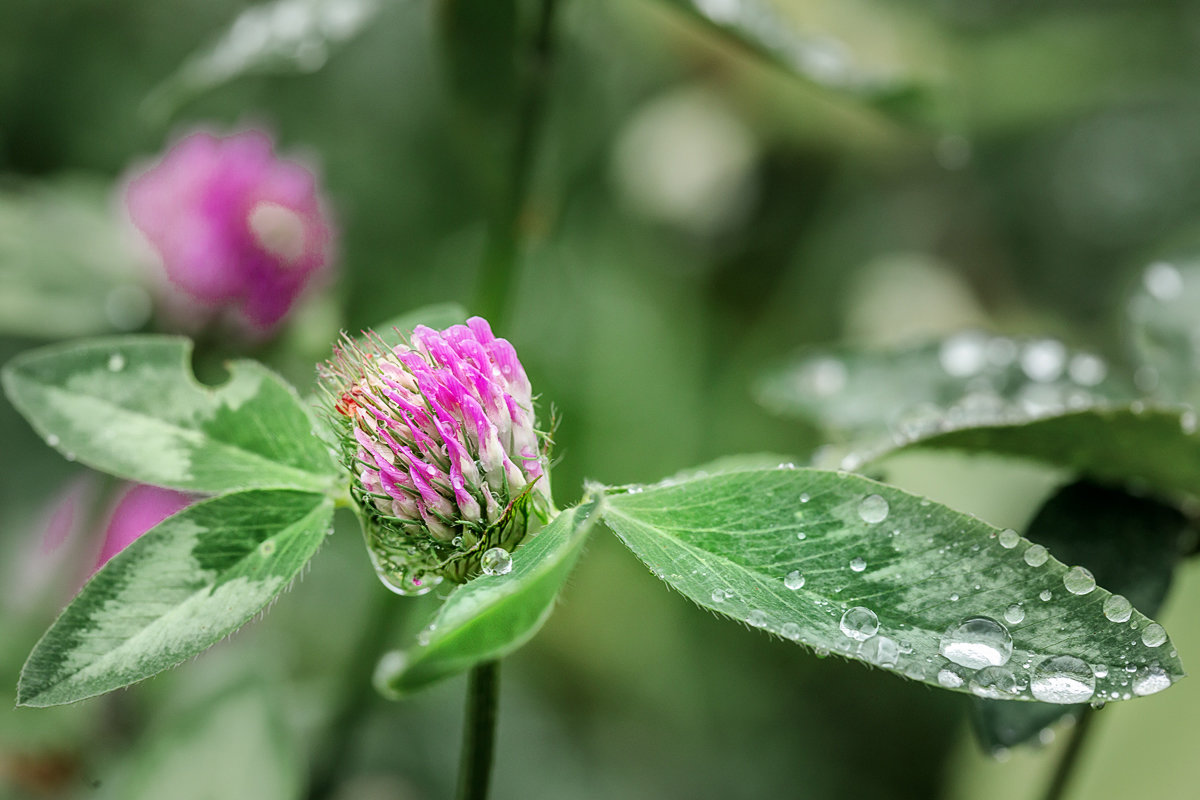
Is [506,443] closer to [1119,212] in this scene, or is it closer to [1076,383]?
[1076,383]

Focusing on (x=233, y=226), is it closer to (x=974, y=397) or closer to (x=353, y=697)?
(x=353, y=697)

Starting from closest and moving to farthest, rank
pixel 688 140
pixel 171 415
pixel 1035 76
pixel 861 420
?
pixel 171 415 → pixel 861 420 → pixel 688 140 → pixel 1035 76

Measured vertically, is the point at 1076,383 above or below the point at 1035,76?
below

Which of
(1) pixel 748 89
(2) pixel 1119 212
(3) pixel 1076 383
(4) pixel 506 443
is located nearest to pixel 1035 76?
(2) pixel 1119 212

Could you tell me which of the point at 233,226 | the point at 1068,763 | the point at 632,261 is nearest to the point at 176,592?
the point at 1068,763

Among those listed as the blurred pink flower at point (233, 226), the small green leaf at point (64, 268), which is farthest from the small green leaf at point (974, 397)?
the small green leaf at point (64, 268)

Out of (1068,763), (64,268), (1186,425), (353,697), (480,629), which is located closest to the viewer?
(480,629)

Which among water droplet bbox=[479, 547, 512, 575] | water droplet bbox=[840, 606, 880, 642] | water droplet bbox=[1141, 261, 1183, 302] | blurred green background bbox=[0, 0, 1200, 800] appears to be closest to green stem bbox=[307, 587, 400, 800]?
blurred green background bbox=[0, 0, 1200, 800]
